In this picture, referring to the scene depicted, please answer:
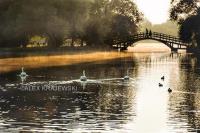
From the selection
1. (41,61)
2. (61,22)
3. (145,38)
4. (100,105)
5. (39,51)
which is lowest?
(100,105)

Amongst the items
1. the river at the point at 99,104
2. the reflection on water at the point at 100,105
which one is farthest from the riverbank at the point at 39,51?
the reflection on water at the point at 100,105

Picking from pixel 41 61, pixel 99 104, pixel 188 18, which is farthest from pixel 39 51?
pixel 99 104

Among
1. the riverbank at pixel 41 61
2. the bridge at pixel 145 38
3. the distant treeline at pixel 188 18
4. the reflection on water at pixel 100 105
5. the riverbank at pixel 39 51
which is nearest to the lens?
the reflection on water at pixel 100 105

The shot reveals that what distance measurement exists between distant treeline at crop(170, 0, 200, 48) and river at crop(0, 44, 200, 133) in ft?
203

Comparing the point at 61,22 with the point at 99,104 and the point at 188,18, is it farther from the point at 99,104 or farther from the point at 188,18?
the point at 99,104

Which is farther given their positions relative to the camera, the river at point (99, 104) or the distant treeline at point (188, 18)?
the distant treeline at point (188, 18)

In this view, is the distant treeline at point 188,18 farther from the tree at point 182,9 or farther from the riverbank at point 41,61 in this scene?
the riverbank at point 41,61

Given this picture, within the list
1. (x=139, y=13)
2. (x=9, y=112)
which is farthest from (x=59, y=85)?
(x=139, y=13)

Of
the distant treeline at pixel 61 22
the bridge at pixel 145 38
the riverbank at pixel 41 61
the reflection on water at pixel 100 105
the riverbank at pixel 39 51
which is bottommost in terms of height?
the reflection on water at pixel 100 105

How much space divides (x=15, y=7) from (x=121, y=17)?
143 feet

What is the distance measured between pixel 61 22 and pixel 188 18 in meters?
31.4

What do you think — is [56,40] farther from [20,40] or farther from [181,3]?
[181,3]

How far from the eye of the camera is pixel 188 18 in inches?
5054

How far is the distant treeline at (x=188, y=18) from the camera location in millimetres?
126688
